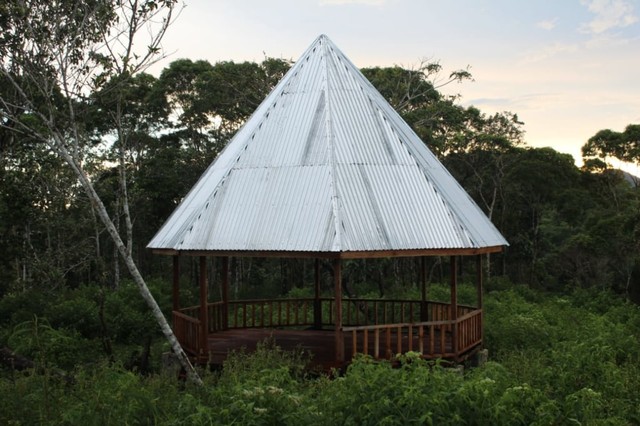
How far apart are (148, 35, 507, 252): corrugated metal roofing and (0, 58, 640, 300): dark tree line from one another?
13015mm

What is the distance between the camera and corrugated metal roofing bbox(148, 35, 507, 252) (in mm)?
12406

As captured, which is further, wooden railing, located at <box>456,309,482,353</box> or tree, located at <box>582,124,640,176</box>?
tree, located at <box>582,124,640,176</box>

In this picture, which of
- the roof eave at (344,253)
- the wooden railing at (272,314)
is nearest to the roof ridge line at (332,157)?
the roof eave at (344,253)

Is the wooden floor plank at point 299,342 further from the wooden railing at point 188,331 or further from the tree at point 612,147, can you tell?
the tree at point 612,147

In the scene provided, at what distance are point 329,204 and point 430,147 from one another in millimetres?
23033

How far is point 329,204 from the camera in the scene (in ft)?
40.8

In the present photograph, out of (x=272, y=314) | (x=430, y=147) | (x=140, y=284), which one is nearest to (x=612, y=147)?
(x=430, y=147)

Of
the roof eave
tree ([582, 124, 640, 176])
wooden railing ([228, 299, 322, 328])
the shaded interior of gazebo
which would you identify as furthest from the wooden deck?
tree ([582, 124, 640, 176])

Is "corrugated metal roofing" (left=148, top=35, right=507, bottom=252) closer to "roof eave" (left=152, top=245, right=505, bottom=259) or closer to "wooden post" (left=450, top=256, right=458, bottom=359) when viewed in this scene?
"roof eave" (left=152, top=245, right=505, bottom=259)

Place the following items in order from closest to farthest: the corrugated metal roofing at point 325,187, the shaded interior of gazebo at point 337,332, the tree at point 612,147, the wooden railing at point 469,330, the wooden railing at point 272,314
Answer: the shaded interior of gazebo at point 337,332 < the corrugated metal roofing at point 325,187 < the wooden railing at point 469,330 < the wooden railing at point 272,314 < the tree at point 612,147

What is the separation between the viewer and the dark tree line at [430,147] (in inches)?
1298

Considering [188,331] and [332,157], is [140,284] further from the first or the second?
[332,157]

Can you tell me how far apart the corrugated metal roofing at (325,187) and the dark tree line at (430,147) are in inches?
512

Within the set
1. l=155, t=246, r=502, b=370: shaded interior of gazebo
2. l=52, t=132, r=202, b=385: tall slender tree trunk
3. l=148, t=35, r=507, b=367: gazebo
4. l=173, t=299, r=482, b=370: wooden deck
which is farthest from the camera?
l=173, t=299, r=482, b=370: wooden deck
